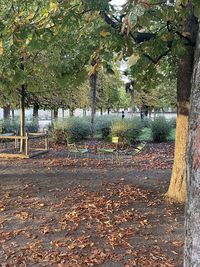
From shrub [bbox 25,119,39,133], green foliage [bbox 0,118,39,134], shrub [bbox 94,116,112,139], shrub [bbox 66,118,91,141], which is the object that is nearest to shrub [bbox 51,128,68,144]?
shrub [bbox 66,118,91,141]

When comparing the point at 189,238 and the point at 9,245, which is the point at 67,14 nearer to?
the point at 9,245

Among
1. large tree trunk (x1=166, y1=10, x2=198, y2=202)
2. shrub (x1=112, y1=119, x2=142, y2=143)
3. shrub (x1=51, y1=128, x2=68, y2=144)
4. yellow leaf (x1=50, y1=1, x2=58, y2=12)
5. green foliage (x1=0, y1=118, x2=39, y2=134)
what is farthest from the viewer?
green foliage (x1=0, y1=118, x2=39, y2=134)

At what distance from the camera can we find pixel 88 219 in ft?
20.7

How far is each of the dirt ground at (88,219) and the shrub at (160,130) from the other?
11.1 meters

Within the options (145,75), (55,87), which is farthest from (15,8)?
(55,87)

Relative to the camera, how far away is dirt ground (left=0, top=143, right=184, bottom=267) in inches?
189

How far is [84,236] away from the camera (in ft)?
18.1

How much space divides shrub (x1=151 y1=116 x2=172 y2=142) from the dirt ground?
36.4 feet

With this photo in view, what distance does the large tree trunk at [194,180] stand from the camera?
2.32 metres

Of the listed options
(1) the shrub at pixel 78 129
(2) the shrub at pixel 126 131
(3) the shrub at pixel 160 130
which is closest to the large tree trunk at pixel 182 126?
(2) the shrub at pixel 126 131

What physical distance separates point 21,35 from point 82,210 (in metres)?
3.42

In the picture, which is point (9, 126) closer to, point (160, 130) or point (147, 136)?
point (147, 136)

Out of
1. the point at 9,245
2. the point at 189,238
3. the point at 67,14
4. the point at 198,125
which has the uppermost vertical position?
the point at 67,14

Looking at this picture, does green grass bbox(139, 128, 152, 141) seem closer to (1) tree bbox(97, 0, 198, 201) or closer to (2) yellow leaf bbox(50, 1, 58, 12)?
(1) tree bbox(97, 0, 198, 201)
